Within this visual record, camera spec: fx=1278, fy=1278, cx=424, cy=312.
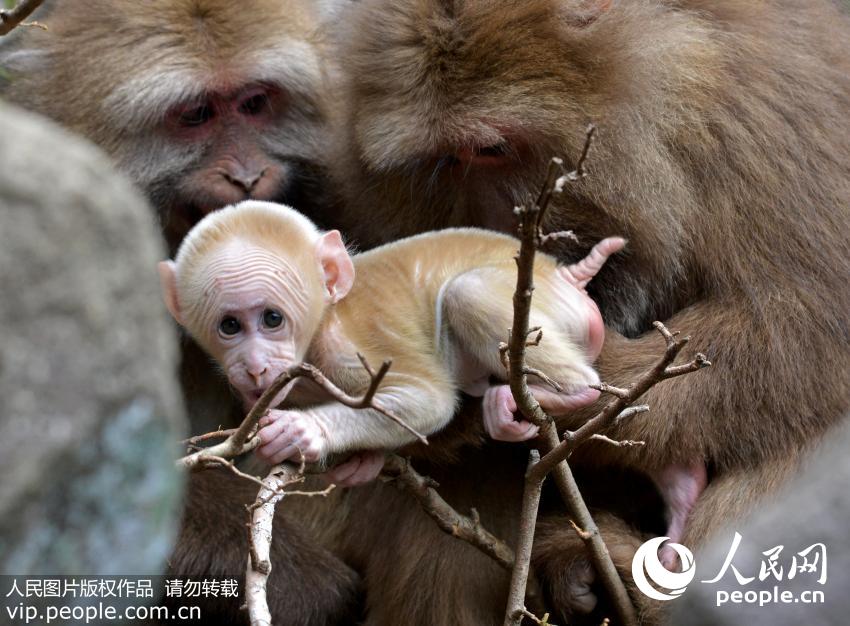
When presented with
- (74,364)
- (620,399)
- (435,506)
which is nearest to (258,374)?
(435,506)

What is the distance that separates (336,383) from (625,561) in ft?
4.40

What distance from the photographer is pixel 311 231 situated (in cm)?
411

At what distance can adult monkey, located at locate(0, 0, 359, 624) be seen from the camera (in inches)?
203

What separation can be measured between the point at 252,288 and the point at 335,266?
0.39 meters

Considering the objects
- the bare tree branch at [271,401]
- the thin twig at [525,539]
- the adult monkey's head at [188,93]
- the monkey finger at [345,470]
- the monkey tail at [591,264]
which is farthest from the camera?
the adult monkey's head at [188,93]

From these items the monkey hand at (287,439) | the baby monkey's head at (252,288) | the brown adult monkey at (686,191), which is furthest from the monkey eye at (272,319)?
the brown adult monkey at (686,191)

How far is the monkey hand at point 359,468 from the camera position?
3.96m

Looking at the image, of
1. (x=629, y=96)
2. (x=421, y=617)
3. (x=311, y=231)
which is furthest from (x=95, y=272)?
(x=421, y=617)

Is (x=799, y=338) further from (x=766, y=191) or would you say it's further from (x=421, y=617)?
(x=421, y=617)

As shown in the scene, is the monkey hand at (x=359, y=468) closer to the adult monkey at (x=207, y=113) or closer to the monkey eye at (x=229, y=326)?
the monkey eye at (x=229, y=326)

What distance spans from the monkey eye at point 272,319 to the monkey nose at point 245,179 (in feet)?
5.07

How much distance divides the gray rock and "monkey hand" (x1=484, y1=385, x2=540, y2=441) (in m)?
1.50

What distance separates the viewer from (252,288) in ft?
12.3

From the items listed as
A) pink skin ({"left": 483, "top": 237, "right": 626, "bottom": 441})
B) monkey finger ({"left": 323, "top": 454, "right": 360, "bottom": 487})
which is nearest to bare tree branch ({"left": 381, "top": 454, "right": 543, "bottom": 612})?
monkey finger ({"left": 323, "top": 454, "right": 360, "bottom": 487})
